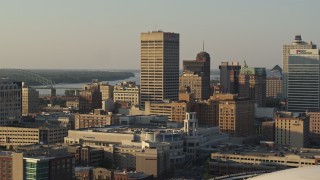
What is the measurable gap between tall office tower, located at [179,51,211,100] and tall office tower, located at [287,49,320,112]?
971 centimetres

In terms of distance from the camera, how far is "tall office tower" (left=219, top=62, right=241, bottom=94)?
72188 millimetres

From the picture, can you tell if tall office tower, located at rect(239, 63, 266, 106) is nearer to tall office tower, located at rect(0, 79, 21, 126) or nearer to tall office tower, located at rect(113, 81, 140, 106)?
tall office tower, located at rect(113, 81, 140, 106)

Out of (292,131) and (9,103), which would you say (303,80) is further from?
(9,103)

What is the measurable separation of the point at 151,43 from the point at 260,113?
10884 millimetres

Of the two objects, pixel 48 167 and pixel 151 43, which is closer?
pixel 48 167

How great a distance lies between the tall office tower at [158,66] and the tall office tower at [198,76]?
603cm

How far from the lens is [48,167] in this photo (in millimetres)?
24578

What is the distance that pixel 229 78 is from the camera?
76500 mm

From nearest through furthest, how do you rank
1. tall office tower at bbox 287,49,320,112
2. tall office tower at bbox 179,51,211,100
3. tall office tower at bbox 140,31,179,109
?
tall office tower at bbox 140,31,179,109, tall office tower at bbox 287,49,320,112, tall office tower at bbox 179,51,211,100

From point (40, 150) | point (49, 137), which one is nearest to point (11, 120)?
point (49, 137)

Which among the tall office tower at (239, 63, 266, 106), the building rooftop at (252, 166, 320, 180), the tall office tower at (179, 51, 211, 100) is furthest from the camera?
the tall office tower at (239, 63, 266, 106)

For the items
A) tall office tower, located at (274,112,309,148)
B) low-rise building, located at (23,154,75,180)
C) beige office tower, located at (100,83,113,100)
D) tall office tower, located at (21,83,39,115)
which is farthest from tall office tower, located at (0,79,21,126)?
beige office tower, located at (100,83,113,100)

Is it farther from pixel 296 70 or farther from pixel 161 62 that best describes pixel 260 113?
pixel 161 62

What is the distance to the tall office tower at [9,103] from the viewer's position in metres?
44.2
